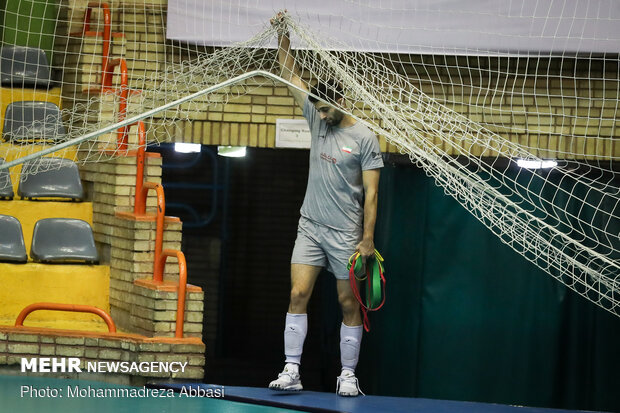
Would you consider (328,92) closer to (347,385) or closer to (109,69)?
(347,385)

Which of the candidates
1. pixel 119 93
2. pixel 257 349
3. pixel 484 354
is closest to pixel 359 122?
pixel 119 93

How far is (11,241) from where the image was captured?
28.3 feet

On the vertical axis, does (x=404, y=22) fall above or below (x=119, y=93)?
above

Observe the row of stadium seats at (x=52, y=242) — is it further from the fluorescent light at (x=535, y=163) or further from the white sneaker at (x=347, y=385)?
the fluorescent light at (x=535, y=163)

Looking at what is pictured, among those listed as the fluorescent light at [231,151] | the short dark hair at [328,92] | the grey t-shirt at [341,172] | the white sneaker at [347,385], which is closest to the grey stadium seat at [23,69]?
the fluorescent light at [231,151]

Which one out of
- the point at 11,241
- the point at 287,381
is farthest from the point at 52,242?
the point at 287,381

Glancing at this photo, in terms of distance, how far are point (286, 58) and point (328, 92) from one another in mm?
391

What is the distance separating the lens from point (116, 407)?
6.79 meters

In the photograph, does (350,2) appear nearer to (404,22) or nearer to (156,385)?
(404,22)

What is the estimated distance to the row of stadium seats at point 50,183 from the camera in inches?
359

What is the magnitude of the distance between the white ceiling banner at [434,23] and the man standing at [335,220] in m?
1.56

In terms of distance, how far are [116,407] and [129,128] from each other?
296 cm

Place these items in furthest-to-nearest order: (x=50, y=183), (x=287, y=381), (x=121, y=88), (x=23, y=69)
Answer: (x=23, y=69) < (x=50, y=183) < (x=121, y=88) < (x=287, y=381)

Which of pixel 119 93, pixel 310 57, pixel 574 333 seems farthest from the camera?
pixel 574 333
